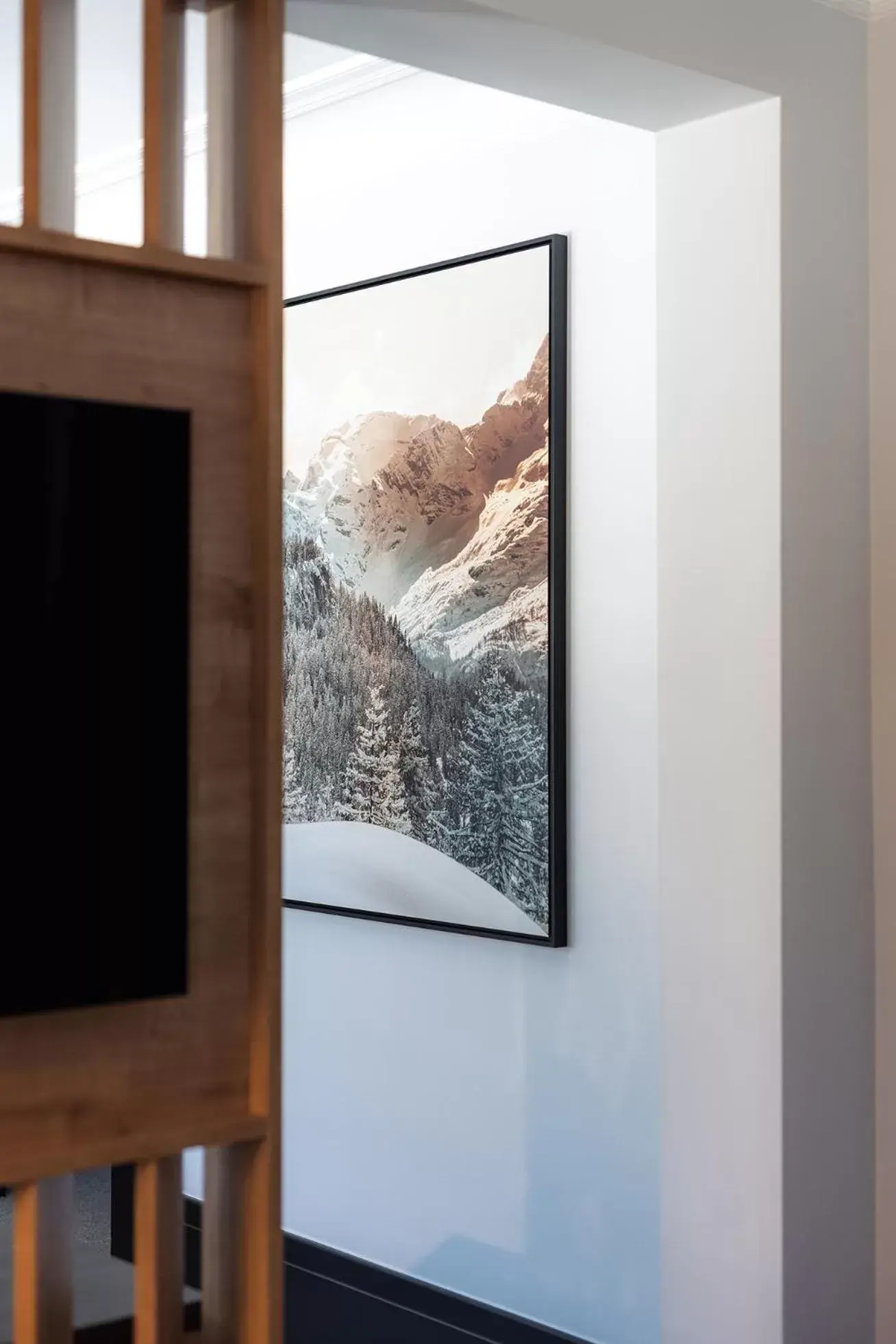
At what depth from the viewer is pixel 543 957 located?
11.0 feet
